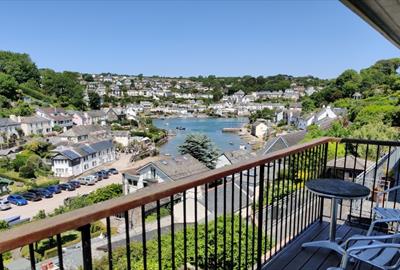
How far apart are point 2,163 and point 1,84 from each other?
27356 mm

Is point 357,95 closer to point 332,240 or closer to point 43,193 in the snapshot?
point 43,193

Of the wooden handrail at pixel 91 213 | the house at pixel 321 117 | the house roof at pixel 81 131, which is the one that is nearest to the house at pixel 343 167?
the wooden handrail at pixel 91 213

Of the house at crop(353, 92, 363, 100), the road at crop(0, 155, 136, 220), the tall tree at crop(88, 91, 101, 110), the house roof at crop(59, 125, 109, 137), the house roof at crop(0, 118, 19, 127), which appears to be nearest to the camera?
the road at crop(0, 155, 136, 220)

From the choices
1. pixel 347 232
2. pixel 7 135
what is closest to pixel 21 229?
pixel 347 232

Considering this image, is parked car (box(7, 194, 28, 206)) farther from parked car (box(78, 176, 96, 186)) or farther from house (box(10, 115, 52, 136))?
house (box(10, 115, 52, 136))

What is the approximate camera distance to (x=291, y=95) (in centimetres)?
8850

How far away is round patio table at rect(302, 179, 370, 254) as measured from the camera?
92.5 inches

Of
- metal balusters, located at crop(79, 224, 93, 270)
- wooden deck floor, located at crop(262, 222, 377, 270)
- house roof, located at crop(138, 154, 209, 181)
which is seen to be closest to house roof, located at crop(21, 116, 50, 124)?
house roof, located at crop(138, 154, 209, 181)

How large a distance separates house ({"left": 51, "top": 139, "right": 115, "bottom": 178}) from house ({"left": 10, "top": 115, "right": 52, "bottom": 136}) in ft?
43.1

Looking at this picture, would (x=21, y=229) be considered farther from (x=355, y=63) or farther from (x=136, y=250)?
(x=355, y=63)

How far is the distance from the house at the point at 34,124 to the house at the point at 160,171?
26.4 m

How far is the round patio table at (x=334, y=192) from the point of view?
235 centimetres

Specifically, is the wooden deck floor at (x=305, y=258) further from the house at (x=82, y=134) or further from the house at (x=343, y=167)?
the house at (x=82, y=134)

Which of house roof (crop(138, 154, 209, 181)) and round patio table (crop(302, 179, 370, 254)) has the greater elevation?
round patio table (crop(302, 179, 370, 254))
